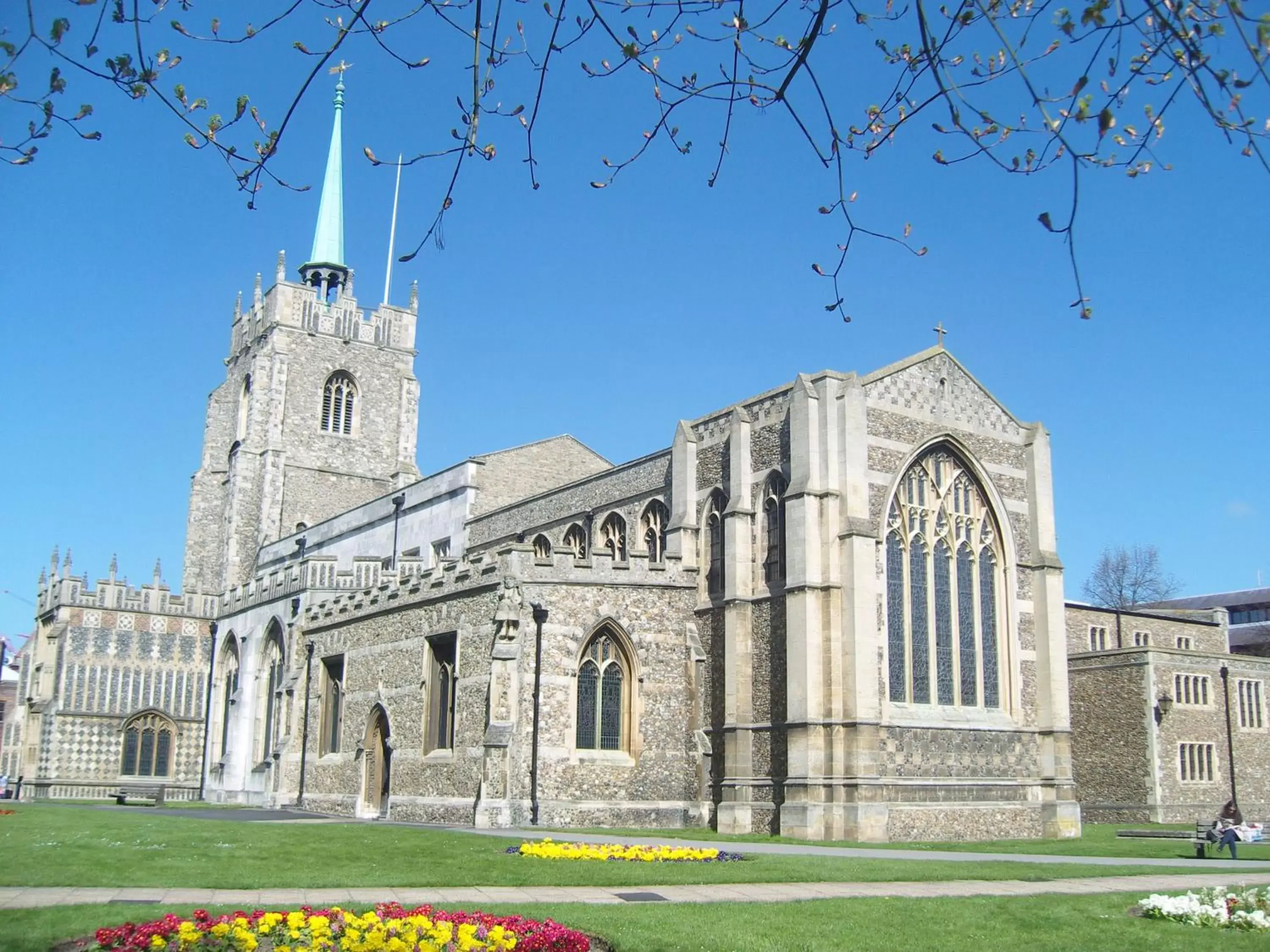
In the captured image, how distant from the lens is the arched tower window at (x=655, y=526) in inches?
1307

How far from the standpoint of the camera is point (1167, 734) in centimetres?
4000

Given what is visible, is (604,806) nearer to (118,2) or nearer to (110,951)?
(110,951)

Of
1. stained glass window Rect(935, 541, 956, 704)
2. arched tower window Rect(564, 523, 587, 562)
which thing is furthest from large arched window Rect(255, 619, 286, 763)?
stained glass window Rect(935, 541, 956, 704)

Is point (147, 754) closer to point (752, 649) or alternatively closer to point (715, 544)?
point (715, 544)

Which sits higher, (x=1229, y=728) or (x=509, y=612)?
(x=509, y=612)

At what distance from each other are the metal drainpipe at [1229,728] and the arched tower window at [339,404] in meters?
42.5

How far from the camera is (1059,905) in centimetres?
1387

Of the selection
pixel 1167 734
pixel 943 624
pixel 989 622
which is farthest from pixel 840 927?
pixel 1167 734

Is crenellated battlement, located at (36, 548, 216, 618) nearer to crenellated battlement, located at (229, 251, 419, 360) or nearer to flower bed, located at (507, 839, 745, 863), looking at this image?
crenellated battlement, located at (229, 251, 419, 360)

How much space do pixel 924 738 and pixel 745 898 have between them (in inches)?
586

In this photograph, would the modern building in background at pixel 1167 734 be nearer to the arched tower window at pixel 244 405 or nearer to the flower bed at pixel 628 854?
the flower bed at pixel 628 854

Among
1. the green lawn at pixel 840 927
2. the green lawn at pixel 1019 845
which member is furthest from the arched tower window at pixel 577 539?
the green lawn at pixel 840 927

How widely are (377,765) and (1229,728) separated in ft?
93.5

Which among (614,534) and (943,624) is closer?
(943,624)
